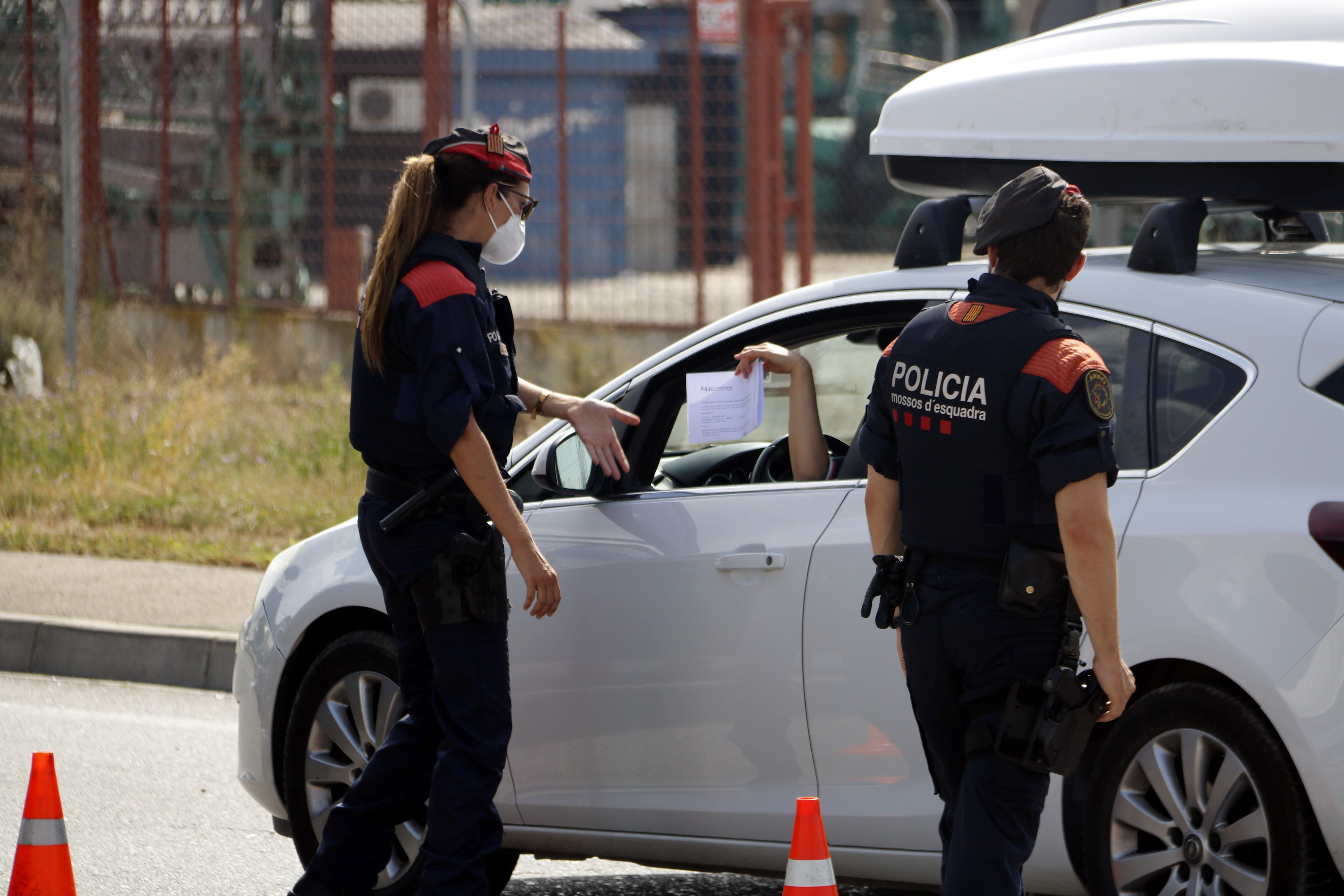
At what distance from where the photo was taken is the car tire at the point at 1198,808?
3273mm

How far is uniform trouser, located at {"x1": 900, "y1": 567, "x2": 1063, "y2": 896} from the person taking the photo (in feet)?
9.86

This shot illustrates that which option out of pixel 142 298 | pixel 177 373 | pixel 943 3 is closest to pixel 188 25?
pixel 142 298

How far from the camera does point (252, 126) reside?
52.0 feet

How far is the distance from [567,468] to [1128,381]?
1.43 metres

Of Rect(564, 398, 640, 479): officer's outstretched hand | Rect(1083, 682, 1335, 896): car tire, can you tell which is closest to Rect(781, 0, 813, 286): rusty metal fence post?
Rect(564, 398, 640, 479): officer's outstretched hand

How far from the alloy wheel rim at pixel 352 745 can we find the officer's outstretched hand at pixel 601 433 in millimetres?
807

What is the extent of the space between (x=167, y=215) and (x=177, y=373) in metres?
4.20

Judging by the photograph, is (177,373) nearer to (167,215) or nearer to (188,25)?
(167,215)

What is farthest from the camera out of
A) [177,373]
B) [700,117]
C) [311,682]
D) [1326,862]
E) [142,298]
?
[142,298]

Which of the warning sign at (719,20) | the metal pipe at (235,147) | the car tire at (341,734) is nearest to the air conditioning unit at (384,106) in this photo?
the metal pipe at (235,147)

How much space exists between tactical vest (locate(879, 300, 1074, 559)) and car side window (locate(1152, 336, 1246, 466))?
595mm

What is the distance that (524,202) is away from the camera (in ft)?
13.0

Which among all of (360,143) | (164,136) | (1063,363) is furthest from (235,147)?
(1063,363)

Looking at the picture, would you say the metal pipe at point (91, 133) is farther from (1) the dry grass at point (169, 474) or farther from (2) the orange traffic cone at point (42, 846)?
(2) the orange traffic cone at point (42, 846)
